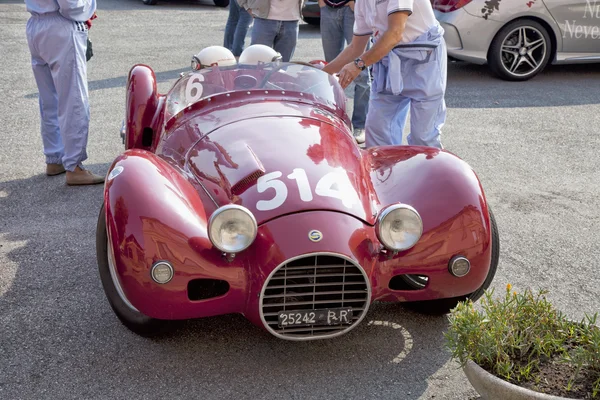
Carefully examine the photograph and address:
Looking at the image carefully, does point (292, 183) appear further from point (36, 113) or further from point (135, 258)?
point (36, 113)

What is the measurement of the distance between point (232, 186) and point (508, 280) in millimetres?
1901

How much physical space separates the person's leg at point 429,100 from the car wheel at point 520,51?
15.6 ft

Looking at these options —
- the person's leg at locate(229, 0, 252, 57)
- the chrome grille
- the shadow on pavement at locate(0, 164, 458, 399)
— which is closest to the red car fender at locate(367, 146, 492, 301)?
the chrome grille

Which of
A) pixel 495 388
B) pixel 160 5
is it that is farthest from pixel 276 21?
pixel 160 5

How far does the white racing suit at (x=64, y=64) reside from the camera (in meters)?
5.90

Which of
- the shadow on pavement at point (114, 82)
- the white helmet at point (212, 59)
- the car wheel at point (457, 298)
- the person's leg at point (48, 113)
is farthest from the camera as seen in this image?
the shadow on pavement at point (114, 82)

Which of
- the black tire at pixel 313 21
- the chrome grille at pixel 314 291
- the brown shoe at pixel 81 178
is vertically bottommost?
Answer: the brown shoe at pixel 81 178

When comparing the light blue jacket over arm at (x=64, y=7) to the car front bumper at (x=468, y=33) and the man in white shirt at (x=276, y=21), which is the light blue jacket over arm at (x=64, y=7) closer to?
the man in white shirt at (x=276, y=21)

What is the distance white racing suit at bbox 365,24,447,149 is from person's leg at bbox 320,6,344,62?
2.18 metres

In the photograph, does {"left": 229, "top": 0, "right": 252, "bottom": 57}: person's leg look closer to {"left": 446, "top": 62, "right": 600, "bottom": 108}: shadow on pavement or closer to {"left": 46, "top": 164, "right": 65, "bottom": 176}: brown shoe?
{"left": 446, "top": 62, "right": 600, "bottom": 108}: shadow on pavement

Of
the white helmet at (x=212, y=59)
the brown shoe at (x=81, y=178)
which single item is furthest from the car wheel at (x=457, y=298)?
the brown shoe at (x=81, y=178)

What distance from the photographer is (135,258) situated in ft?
11.7

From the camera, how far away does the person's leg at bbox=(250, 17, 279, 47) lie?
7.96 m

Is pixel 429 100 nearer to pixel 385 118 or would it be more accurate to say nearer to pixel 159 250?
pixel 385 118
